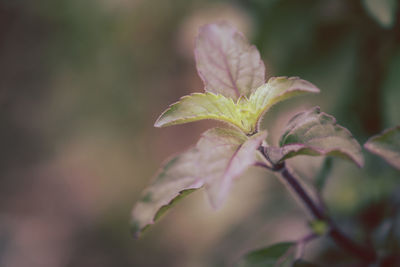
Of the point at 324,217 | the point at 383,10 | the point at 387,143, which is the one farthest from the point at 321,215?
the point at 383,10

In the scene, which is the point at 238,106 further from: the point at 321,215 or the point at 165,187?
the point at 321,215

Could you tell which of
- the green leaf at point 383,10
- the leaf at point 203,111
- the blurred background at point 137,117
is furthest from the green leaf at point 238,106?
the blurred background at point 137,117

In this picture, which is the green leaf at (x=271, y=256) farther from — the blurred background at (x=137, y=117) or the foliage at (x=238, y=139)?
the blurred background at (x=137, y=117)

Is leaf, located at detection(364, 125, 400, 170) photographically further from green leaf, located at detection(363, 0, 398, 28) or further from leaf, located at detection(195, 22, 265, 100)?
green leaf, located at detection(363, 0, 398, 28)

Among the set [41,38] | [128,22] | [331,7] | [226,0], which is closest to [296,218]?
[331,7]

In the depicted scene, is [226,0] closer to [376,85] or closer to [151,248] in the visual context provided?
[376,85]

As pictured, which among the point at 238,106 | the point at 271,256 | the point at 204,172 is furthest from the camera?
the point at 271,256

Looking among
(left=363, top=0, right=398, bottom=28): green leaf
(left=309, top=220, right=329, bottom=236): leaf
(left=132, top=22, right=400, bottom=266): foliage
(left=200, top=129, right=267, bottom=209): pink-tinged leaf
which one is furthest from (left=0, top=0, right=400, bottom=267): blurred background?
(left=200, top=129, right=267, bottom=209): pink-tinged leaf
